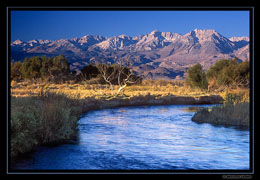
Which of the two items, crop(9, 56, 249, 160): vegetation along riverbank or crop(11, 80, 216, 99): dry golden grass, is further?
crop(11, 80, 216, 99): dry golden grass

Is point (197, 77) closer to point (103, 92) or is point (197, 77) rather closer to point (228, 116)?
point (103, 92)

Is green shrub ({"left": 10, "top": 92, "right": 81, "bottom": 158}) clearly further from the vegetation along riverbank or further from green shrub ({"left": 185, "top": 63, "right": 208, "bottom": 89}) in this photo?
green shrub ({"left": 185, "top": 63, "right": 208, "bottom": 89})

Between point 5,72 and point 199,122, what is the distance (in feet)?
38.2

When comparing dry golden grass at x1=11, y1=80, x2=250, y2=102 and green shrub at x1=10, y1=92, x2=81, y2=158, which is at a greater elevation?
dry golden grass at x1=11, y1=80, x2=250, y2=102

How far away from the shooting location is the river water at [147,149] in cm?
840

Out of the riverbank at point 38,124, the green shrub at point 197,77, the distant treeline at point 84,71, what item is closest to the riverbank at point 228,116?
the riverbank at point 38,124

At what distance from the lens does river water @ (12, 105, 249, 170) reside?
27.6 ft

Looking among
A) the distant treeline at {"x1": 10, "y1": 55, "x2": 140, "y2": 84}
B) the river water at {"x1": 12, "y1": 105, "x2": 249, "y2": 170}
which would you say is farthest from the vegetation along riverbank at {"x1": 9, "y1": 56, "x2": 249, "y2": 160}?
the river water at {"x1": 12, "y1": 105, "x2": 249, "y2": 170}

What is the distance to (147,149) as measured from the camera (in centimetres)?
1026

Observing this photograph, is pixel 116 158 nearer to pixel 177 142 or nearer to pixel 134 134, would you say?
pixel 177 142

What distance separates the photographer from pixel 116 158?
9.10 meters

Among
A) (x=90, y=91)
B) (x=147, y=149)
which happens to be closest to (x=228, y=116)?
(x=147, y=149)

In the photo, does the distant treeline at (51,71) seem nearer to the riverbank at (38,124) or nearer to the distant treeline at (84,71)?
the distant treeline at (84,71)

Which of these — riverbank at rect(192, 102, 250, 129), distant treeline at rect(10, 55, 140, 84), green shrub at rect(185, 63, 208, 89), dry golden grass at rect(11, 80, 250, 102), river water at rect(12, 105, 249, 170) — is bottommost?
river water at rect(12, 105, 249, 170)
